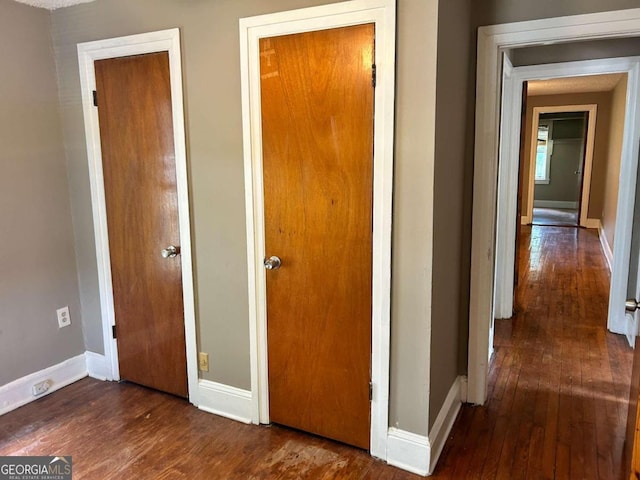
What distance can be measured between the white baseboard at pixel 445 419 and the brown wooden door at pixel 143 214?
1418 mm

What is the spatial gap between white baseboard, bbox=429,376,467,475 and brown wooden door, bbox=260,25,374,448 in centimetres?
31

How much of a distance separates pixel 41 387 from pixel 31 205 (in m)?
1.08

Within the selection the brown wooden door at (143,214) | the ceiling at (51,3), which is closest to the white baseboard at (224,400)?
the brown wooden door at (143,214)

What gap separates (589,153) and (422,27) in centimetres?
755

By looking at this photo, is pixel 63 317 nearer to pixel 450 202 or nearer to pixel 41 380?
pixel 41 380

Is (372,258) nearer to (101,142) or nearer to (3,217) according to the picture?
(101,142)

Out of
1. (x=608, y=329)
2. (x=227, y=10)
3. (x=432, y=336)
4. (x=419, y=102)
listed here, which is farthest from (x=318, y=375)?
(x=608, y=329)

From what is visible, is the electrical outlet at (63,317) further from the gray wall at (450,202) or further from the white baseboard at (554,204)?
the white baseboard at (554,204)

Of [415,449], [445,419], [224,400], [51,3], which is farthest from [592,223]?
[51,3]

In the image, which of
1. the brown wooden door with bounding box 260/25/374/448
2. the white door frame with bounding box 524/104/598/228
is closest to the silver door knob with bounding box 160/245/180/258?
the brown wooden door with bounding box 260/25/374/448

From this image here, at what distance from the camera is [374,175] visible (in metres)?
2.00

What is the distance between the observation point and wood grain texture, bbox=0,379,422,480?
212cm

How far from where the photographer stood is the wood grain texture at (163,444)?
2117mm

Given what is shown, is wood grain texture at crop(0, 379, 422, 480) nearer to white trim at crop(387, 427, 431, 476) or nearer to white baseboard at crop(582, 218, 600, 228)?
white trim at crop(387, 427, 431, 476)
